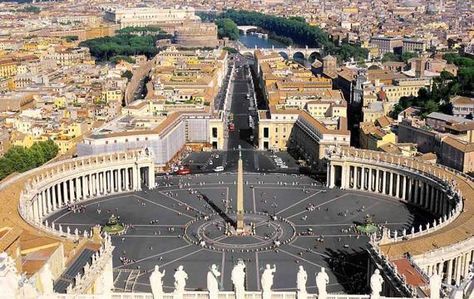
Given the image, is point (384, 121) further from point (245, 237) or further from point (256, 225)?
point (245, 237)

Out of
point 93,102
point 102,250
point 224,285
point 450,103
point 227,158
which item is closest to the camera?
point 102,250

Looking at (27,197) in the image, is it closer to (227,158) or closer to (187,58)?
(227,158)

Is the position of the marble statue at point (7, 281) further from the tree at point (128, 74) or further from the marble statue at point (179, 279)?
the tree at point (128, 74)

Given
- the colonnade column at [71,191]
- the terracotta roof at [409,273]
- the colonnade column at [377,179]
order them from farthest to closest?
the colonnade column at [377,179] → the colonnade column at [71,191] → the terracotta roof at [409,273]

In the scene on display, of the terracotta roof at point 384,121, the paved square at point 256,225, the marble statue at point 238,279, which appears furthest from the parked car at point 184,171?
the marble statue at point 238,279

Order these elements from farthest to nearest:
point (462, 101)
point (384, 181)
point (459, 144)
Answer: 1. point (462, 101)
2. point (459, 144)
3. point (384, 181)

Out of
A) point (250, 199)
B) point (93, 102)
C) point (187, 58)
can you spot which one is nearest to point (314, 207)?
point (250, 199)

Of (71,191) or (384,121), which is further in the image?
(384,121)

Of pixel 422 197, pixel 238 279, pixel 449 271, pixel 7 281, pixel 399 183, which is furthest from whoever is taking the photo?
pixel 399 183

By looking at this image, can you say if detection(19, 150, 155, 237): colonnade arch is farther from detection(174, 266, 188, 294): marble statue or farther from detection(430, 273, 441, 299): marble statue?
detection(430, 273, 441, 299): marble statue

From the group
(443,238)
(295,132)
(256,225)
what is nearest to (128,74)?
(295,132)

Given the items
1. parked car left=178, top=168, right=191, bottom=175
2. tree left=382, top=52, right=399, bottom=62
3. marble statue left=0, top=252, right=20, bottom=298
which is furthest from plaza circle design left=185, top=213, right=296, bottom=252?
tree left=382, top=52, right=399, bottom=62
